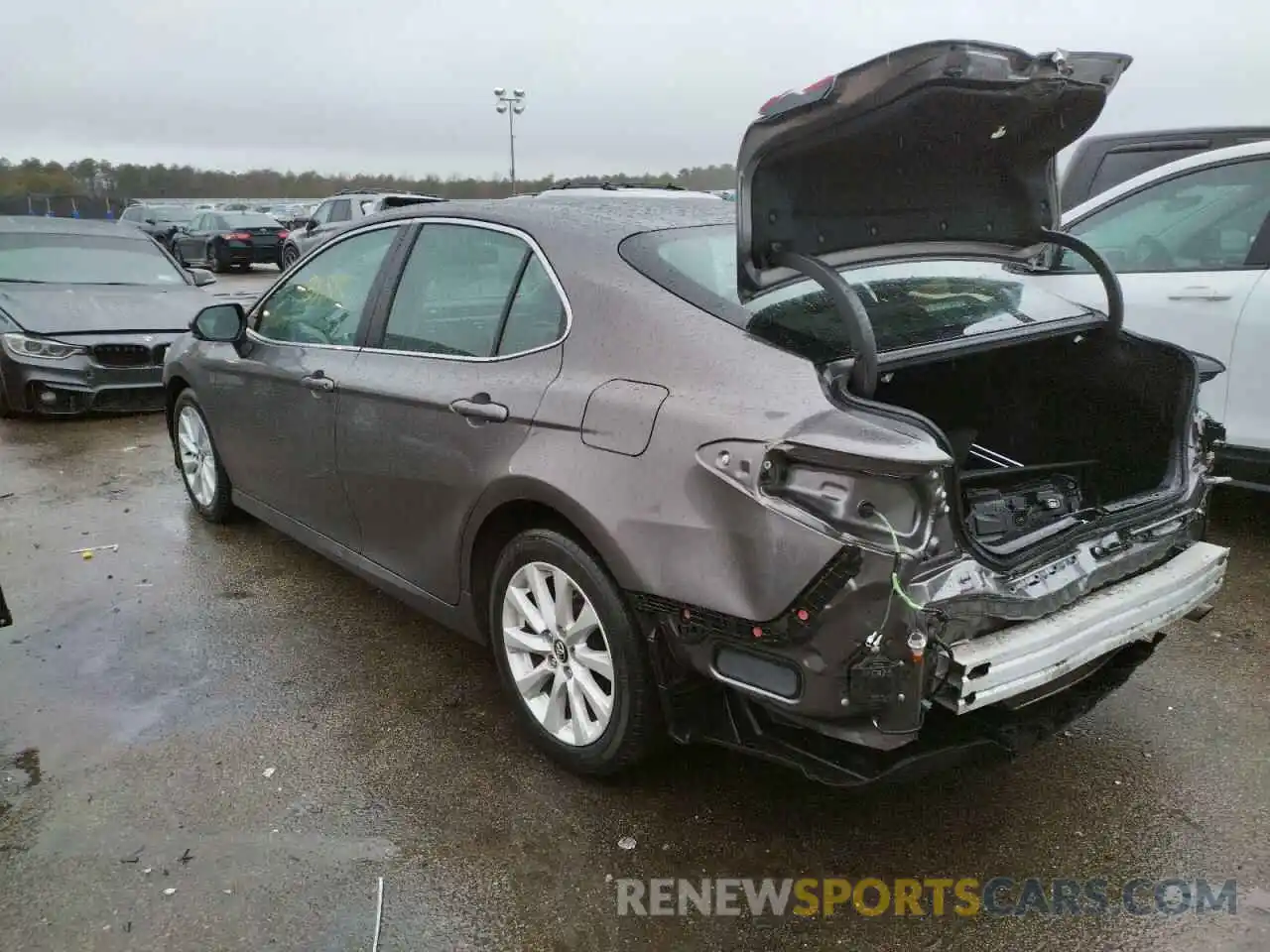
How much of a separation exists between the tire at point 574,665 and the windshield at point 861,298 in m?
0.78

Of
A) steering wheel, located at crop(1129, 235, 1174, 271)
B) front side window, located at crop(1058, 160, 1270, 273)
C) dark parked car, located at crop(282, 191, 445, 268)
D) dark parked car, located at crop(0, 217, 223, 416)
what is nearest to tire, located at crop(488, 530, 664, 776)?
front side window, located at crop(1058, 160, 1270, 273)

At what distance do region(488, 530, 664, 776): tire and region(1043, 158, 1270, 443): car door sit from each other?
2.95 meters

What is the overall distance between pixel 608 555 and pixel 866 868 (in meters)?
1.05

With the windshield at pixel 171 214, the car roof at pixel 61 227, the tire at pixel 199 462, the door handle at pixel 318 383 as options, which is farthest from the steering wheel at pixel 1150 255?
the windshield at pixel 171 214

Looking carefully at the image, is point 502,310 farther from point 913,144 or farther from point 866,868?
point 866,868

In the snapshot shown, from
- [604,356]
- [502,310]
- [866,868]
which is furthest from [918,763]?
[502,310]

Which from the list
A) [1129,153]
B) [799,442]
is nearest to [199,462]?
[799,442]

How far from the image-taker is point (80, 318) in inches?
306

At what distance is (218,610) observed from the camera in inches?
162

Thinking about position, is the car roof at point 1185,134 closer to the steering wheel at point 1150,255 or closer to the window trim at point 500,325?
the steering wheel at point 1150,255

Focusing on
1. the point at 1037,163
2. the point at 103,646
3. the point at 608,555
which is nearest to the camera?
the point at 608,555

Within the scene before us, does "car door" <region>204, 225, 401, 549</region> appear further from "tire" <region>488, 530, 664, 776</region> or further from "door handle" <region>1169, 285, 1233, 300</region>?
"door handle" <region>1169, 285, 1233, 300</region>

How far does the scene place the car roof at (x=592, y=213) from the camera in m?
2.93

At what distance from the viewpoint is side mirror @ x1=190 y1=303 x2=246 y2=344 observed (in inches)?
169
